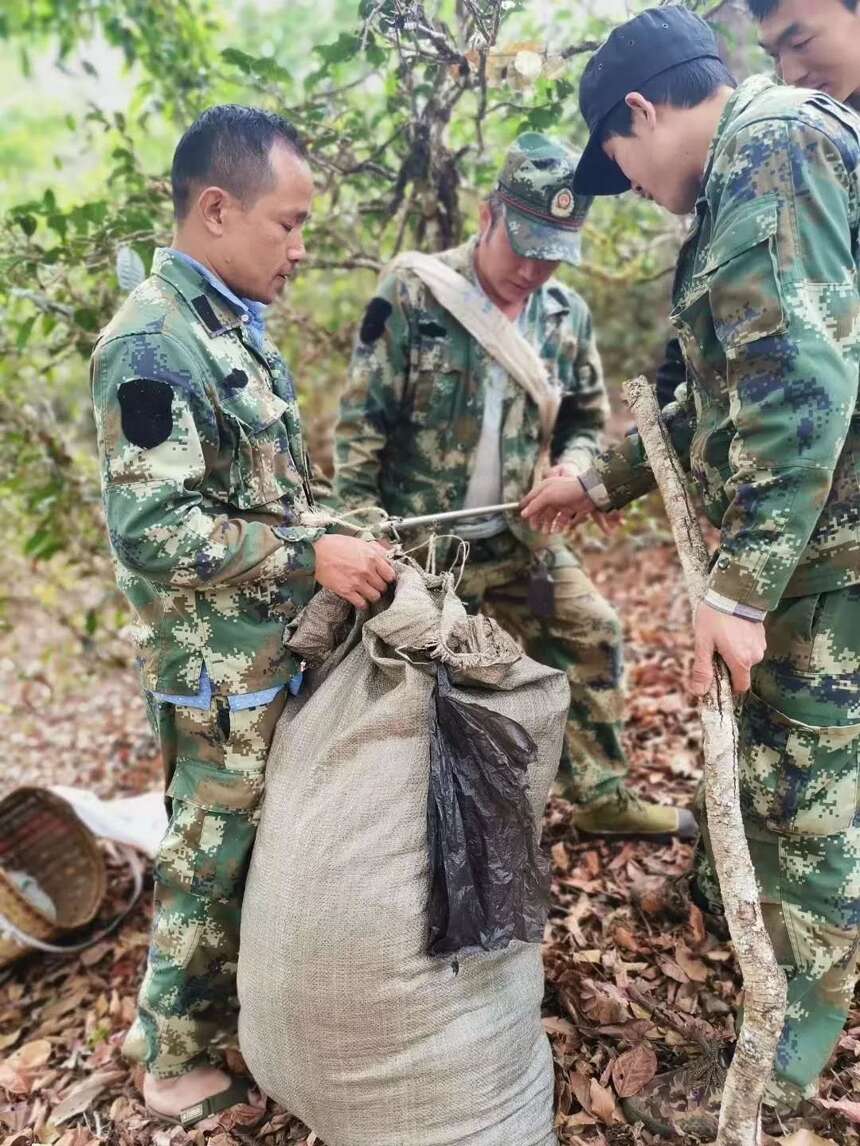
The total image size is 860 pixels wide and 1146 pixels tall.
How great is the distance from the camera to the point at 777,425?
65.9 inches

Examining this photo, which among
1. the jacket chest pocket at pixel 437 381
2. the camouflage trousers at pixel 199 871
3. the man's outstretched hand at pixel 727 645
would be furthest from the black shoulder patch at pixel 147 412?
the jacket chest pocket at pixel 437 381

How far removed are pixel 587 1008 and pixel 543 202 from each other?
2483 millimetres

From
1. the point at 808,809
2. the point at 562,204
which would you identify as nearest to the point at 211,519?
the point at 808,809

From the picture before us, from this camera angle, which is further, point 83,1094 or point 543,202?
point 543,202

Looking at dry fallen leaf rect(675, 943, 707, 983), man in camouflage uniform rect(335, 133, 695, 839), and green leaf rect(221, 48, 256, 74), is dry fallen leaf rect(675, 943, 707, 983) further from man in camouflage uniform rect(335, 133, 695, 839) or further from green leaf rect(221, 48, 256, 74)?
green leaf rect(221, 48, 256, 74)

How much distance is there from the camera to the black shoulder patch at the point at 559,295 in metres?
3.22

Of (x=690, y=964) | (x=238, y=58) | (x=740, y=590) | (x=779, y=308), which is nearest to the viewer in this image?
(x=779, y=308)

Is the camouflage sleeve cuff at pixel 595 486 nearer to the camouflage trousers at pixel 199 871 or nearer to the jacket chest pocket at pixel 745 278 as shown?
the jacket chest pocket at pixel 745 278

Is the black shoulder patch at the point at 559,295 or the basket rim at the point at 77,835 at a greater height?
the black shoulder patch at the point at 559,295

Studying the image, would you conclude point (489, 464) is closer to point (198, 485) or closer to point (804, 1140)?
point (198, 485)

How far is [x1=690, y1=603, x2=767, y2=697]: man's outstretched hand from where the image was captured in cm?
179

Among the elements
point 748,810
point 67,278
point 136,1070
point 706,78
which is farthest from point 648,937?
point 67,278

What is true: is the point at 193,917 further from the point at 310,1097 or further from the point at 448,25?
the point at 448,25

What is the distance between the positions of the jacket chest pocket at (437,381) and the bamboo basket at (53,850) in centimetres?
212
